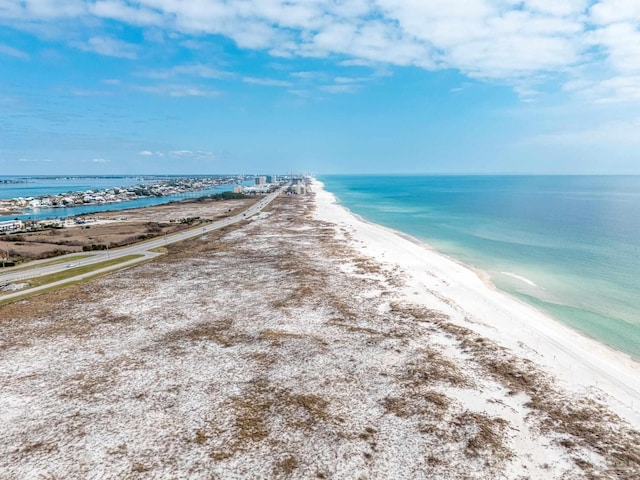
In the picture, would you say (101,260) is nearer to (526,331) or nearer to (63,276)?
(63,276)

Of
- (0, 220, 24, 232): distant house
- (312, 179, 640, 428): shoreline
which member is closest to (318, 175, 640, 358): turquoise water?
(312, 179, 640, 428): shoreline

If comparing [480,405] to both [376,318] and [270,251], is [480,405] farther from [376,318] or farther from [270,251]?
[270,251]

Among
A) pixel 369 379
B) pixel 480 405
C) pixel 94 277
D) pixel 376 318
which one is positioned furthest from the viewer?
pixel 94 277

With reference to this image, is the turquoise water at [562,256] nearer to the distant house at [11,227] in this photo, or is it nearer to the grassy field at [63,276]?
the grassy field at [63,276]

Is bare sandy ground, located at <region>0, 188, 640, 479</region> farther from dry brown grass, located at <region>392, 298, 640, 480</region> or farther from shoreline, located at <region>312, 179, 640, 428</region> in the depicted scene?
shoreline, located at <region>312, 179, 640, 428</region>

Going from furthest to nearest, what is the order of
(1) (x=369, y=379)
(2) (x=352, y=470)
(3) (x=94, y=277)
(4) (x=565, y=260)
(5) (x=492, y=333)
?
(4) (x=565, y=260)
(3) (x=94, y=277)
(5) (x=492, y=333)
(1) (x=369, y=379)
(2) (x=352, y=470)

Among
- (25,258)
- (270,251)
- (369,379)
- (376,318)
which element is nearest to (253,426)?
(369,379)

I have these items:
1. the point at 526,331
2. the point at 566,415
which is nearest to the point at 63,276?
the point at 526,331

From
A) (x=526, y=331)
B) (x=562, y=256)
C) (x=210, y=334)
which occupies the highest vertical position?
(x=562, y=256)
